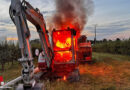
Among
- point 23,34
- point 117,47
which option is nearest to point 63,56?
point 23,34

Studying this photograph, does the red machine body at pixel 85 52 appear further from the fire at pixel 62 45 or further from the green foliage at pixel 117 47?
the green foliage at pixel 117 47

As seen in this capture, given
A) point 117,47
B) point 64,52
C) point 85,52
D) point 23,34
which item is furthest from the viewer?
point 117,47

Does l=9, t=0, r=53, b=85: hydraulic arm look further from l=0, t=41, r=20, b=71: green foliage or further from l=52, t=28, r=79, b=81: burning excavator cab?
l=0, t=41, r=20, b=71: green foliage

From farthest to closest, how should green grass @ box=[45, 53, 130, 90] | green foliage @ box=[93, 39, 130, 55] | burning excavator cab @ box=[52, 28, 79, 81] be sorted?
green foliage @ box=[93, 39, 130, 55], burning excavator cab @ box=[52, 28, 79, 81], green grass @ box=[45, 53, 130, 90]

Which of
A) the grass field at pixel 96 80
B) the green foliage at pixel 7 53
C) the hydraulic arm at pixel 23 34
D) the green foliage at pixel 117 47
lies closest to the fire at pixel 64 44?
the grass field at pixel 96 80

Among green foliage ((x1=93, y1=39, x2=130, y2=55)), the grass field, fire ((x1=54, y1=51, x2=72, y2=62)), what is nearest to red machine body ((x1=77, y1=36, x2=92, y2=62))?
the grass field

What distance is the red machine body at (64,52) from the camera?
29.7 feet

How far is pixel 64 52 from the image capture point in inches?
376

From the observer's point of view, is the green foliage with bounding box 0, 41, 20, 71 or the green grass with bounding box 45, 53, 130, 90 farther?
the green foliage with bounding box 0, 41, 20, 71

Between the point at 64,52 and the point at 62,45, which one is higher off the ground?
the point at 62,45

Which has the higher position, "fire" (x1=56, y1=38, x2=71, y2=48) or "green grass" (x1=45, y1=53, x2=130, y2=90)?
"fire" (x1=56, y1=38, x2=71, y2=48)

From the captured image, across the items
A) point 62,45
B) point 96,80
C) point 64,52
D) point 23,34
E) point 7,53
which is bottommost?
point 96,80

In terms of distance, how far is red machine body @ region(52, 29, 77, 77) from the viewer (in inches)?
356

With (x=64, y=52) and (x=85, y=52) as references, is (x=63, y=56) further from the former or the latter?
(x=85, y=52)
